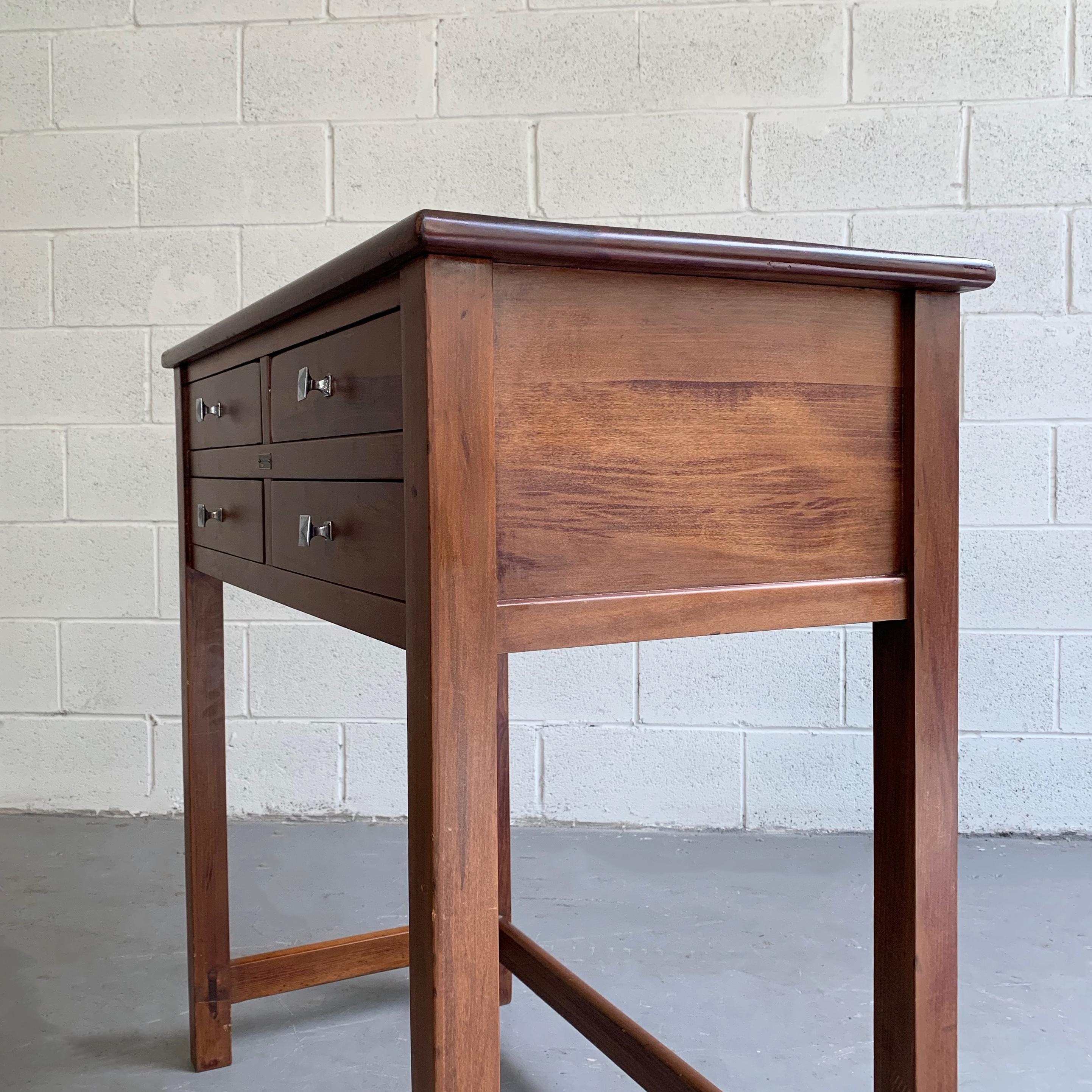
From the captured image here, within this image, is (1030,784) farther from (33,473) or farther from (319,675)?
(33,473)

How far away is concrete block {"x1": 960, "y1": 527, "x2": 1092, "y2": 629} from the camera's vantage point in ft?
8.02

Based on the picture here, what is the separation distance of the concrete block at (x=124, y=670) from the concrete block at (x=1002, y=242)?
6.25 ft

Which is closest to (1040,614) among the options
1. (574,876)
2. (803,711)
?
(803,711)

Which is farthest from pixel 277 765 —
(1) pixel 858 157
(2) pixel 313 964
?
(1) pixel 858 157

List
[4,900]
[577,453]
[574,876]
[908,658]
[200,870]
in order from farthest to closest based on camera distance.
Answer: [574,876]
[4,900]
[200,870]
[908,658]
[577,453]

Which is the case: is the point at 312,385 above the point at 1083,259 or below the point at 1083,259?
below

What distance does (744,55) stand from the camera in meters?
2.42

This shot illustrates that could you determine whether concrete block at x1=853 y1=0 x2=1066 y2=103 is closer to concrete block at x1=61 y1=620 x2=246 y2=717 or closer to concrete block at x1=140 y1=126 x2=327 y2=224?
concrete block at x1=140 y1=126 x2=327 y2=224

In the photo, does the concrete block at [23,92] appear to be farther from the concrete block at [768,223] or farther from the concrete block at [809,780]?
the concrete block at [809,780]

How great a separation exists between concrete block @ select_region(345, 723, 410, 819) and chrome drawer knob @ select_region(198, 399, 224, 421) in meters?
→ 1.27

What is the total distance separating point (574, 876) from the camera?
2211mm

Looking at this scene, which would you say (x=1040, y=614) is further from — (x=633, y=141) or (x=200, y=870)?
(x=200, y=870)

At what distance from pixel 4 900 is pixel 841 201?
7.76 feet

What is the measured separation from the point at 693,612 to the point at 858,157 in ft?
6.33
